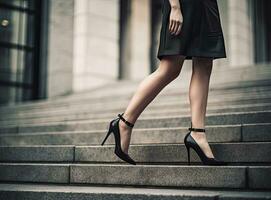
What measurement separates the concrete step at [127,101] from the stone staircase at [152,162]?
0.07 m

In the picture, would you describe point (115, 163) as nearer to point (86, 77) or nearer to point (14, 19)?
point (86, 77)

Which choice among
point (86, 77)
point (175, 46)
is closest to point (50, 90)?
point (86, 77)

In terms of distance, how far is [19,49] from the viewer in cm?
1147

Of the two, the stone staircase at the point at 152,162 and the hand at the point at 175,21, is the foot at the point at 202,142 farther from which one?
the hand at the point at 175,21

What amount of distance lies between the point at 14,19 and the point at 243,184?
955 cm

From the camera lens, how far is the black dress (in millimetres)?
3332

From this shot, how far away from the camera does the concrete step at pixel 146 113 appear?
186 inches

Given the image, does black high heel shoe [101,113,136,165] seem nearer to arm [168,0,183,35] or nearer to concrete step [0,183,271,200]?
concrete step [0,183,271,200]

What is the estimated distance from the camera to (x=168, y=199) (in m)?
2.91

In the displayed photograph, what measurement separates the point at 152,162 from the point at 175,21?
1133 mm

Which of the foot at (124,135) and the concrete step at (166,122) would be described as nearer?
the foot at (124,135)

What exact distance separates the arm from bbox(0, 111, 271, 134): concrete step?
1284 millimetres

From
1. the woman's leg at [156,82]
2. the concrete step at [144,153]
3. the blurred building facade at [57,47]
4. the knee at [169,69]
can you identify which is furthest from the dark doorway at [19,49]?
the knee at [169,69]

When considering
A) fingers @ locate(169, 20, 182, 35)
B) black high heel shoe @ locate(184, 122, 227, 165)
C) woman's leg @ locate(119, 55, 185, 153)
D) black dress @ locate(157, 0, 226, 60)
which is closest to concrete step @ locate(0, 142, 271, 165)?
black high heel shoe @ locate(184, 122, 227, 165)
